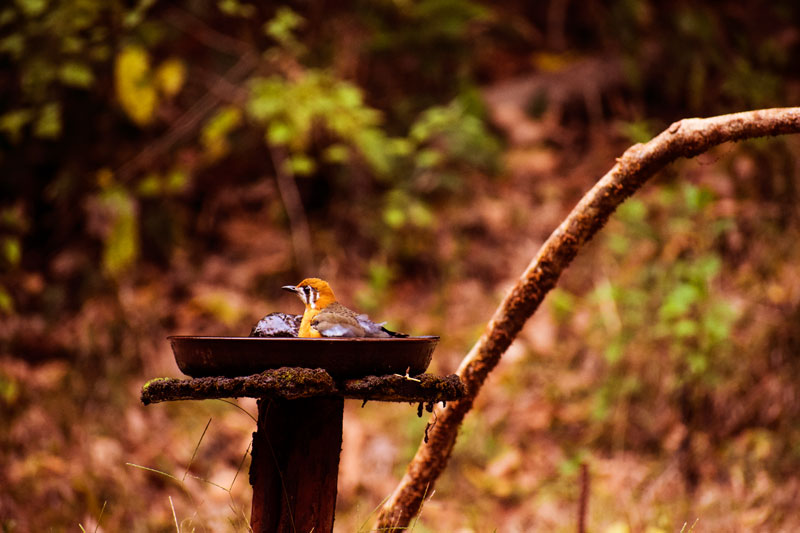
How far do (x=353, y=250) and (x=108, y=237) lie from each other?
1.88m

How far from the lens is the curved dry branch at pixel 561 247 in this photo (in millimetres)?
1905

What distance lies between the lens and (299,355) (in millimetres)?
1589

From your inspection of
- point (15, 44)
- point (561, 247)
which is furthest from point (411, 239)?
point (561, 247)

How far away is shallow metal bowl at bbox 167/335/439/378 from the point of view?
5.18ft

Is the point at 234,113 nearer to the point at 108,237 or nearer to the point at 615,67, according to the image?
the point at 108,237

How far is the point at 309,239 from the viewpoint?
565cm

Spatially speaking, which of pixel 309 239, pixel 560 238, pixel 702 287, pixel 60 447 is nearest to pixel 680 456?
pixel 702 287

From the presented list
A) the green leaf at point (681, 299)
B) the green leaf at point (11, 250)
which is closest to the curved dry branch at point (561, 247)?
the green leaf at point (681, 299)

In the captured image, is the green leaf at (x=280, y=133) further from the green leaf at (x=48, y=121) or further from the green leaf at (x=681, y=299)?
the green leaf at (x=681, y=299)

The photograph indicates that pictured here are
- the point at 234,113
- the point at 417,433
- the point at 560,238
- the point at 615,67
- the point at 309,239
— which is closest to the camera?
the point at 560,238

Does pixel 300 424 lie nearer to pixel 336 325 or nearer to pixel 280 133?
pixel 336 325

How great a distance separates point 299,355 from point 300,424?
262 mm

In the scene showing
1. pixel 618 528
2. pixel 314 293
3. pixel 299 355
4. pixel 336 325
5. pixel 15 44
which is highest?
pixel 15 44

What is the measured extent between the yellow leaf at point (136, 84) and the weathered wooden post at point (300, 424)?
4132 mm
